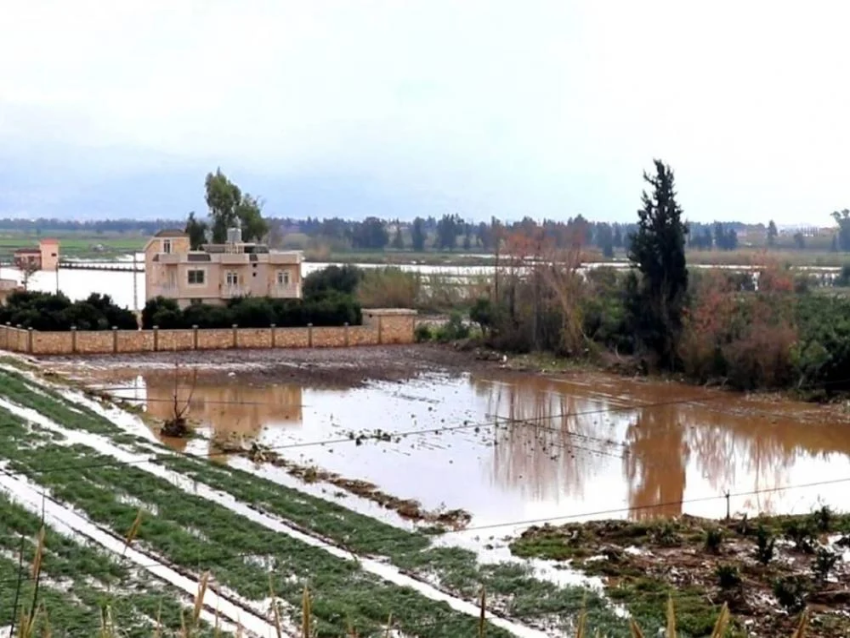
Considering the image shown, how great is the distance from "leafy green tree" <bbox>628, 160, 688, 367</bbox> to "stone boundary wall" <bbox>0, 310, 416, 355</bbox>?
8.04m

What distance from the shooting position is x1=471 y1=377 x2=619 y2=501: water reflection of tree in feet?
48.3

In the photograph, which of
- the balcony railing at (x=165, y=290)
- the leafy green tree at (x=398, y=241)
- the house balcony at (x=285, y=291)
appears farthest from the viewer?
the leafy green tree at (x=398, y=241)

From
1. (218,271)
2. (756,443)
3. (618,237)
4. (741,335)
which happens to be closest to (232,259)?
(218,271)

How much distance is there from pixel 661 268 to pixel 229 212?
17.8 m

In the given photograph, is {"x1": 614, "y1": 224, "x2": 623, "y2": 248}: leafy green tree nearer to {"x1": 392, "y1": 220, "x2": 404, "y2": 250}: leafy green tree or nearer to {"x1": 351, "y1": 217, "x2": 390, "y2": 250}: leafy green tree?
{"x1": 392, "y1": 220, "x2": 404, "y2": 250}: leafy green tree

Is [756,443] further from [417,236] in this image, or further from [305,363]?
[417,236]

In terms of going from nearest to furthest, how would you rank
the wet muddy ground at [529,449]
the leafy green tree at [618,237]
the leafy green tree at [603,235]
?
the wet muddy ground at [529,449], the leafy green tree at [603,235], the leafy green tree at [618,237]

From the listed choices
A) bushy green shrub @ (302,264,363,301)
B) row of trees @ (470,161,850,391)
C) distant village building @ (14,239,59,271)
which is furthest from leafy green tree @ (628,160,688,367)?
distant village building @ (14,239,59,271)

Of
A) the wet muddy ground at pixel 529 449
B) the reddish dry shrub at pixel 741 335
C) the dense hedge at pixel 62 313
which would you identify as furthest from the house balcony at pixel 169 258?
the reddish dry shrub at pixel 741 335

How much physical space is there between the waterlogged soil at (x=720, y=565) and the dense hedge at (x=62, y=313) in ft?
64.0

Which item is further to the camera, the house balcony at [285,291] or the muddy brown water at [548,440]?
the house balcony at [285,291]

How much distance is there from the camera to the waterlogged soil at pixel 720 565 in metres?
8.64

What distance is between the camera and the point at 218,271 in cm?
3400

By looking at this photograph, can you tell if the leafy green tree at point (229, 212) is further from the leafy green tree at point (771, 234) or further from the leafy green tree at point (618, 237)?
the leafy green tree at point (618, 237)
